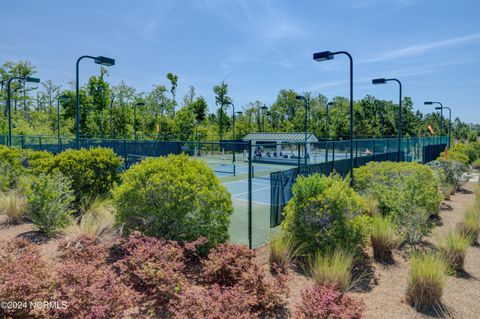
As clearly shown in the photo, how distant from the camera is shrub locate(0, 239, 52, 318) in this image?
3980 mm

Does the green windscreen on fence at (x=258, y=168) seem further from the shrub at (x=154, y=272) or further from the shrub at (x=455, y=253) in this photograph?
the shrub at (x=455, y=253)

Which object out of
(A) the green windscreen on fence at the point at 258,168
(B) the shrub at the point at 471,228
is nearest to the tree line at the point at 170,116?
(A) the green windscreen on fence at the point at 258,168

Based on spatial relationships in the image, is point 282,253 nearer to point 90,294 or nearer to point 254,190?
point 90,294

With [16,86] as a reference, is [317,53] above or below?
below

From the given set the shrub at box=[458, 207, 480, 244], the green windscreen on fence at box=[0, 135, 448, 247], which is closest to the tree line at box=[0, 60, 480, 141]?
the green windscreen on fence at box=[0, 135, 448, 247]

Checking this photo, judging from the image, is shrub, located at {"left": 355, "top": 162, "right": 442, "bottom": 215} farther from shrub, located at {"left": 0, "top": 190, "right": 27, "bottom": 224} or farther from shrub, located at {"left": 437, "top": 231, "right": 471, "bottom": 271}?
shrub, located at {"left": 0, "top": 190, "right": 27, "bottom": 224}

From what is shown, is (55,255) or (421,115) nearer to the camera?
(55,255)

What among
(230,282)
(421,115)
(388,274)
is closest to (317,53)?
(388,274)

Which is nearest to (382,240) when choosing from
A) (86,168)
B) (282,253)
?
(282,253)

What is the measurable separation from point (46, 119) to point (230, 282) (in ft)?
160

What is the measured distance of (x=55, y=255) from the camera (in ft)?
20.4

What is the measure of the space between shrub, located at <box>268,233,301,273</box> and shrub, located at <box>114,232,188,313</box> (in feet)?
5.76

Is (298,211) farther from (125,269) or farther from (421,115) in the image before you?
(421,115)

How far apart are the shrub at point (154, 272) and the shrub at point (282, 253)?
1.76 m
